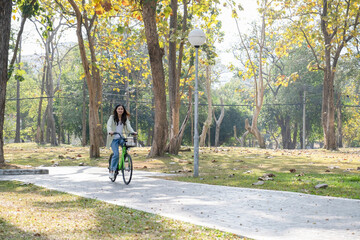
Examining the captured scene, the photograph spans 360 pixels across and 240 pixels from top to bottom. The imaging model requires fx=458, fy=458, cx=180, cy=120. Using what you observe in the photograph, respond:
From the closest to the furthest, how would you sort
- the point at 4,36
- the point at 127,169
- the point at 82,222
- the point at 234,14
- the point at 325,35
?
the point at 82,222 < the point at 127,169 < the point at 4,36 < the point at 234,14 < the point at 325,35

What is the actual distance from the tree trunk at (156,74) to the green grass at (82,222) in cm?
1093

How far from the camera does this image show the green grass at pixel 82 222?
5566mm

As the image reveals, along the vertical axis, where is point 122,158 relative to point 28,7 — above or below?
below

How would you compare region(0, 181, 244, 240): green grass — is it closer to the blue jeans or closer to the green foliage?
the blue jeans

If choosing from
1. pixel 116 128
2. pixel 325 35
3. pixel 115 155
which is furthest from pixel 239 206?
pixel 325 35

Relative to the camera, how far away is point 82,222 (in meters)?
6.33

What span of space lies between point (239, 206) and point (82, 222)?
267cm

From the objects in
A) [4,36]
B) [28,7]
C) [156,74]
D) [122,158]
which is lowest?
[122,158]

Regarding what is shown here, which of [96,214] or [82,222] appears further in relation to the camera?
[96,214]

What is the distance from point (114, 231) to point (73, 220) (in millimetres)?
899

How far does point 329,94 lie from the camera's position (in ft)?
92.2

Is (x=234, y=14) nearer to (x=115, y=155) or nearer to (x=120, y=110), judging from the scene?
(x=120, y=110)

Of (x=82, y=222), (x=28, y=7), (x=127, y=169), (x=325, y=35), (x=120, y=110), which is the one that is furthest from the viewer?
(x=325, y=35)

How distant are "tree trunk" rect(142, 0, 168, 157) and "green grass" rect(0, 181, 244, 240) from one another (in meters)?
10.9
